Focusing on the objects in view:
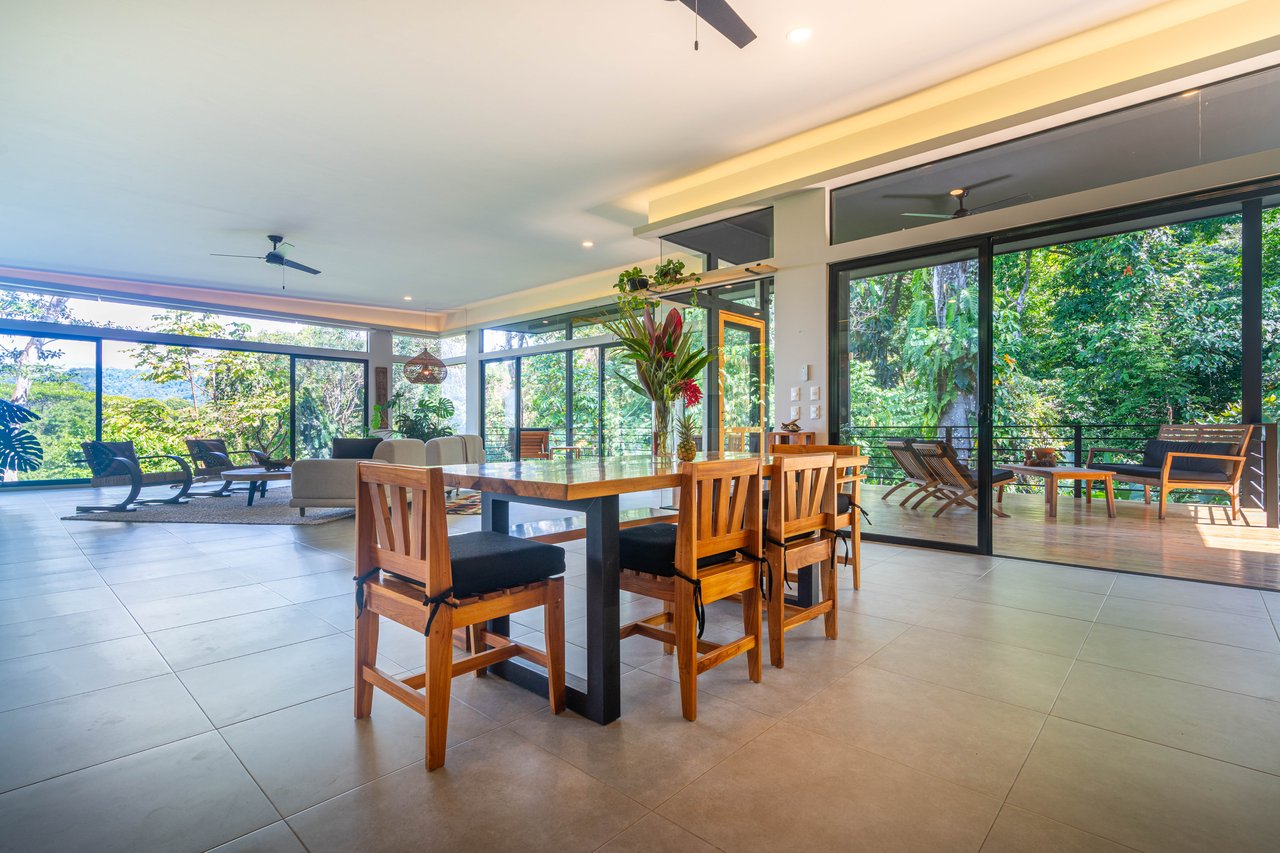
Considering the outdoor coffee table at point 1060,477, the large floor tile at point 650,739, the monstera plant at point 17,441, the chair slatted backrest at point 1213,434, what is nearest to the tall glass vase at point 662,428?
the large floor tile at point 650,739

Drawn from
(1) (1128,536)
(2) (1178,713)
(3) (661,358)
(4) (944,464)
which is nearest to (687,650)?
(3) (661,358)

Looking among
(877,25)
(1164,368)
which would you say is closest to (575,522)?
(877,25)

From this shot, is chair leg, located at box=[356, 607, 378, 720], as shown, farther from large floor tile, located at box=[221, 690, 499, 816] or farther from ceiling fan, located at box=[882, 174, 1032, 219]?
ceiling fan, located at box=[882, 174, 1032, 219]

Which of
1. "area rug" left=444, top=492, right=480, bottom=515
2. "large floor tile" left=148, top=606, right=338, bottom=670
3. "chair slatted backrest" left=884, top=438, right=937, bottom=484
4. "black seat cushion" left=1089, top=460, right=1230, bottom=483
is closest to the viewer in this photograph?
"large floor tile" left=148, top=606, right=338, bottom=670

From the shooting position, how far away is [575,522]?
15.5 ft

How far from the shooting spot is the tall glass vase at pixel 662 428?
258 cm

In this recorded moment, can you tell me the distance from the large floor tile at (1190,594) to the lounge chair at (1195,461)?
2061mm

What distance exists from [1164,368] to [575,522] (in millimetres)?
7282

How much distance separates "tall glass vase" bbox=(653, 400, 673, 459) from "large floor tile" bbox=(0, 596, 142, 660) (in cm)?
248

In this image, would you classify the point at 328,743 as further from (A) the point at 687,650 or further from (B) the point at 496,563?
(A) the point at 687,650

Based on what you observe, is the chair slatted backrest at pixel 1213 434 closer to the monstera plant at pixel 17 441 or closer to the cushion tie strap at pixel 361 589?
the cushion tie strap at pixel 361 589

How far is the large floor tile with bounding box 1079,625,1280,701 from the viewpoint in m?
2.11

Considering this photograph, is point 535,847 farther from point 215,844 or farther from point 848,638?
point 848,638

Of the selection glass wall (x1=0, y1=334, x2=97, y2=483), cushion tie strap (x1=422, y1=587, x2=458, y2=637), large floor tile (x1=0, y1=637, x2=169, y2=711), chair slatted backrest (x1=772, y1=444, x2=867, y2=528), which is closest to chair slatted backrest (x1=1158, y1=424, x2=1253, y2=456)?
chair slatted backrest (x1=772, y1=444, x2=867, y2=528)
